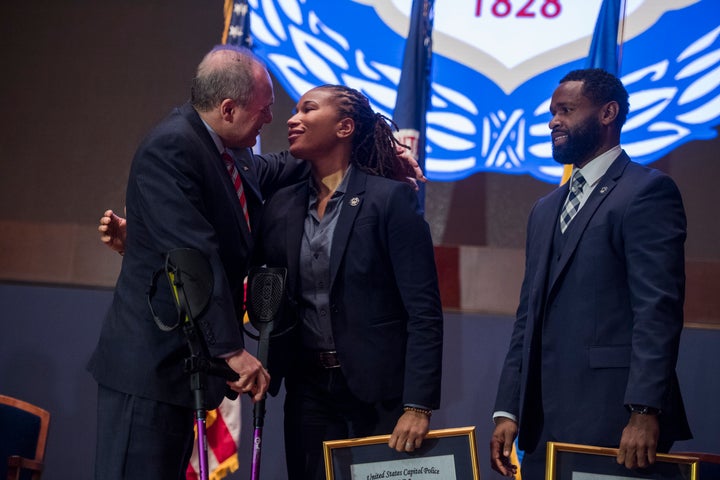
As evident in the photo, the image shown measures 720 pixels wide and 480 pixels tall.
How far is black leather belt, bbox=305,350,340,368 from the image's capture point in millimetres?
2211

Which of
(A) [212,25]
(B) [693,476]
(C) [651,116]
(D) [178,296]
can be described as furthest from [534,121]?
(D) [178,296]

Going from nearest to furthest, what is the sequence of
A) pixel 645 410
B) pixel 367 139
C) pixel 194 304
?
pixel 194 304, pixel 645 410, pixel 367 139

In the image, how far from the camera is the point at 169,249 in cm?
193

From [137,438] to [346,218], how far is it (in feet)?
2.67

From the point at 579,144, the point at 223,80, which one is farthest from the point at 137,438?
the point at 579,144

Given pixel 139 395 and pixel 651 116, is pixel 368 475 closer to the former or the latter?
pixel 139 395

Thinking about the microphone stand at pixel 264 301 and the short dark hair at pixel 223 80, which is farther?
the short dark hair at pixel 223 80

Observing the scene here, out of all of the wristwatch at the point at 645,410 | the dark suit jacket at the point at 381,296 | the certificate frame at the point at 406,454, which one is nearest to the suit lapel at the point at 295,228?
the dark suit jacket at the point at 381,296

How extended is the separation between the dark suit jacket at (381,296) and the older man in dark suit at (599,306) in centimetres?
28

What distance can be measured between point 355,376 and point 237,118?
0.79 m

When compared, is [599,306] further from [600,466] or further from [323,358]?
[323,358]

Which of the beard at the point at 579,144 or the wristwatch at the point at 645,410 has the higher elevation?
the beard at the point at 579,144

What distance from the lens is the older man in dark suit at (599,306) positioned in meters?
1.92

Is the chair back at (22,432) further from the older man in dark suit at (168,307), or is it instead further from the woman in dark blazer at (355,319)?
the woman in dark blazer at (355,319)
